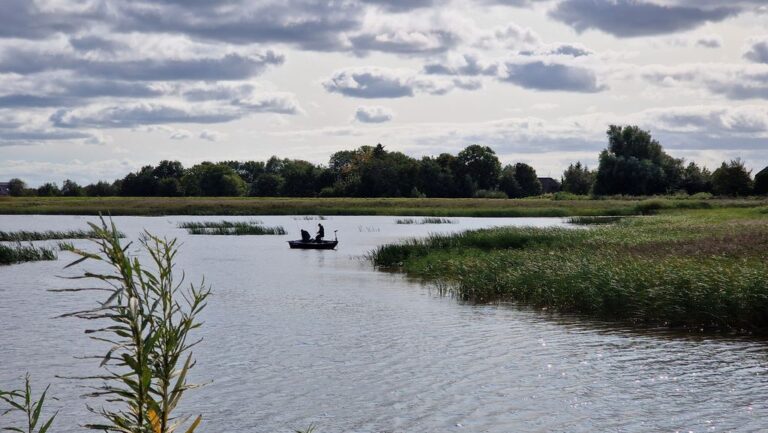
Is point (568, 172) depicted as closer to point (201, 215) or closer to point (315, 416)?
point (201, 215)

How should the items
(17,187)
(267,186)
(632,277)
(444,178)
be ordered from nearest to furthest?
(632,277)
(444,178)
(267,186)
(17,187)

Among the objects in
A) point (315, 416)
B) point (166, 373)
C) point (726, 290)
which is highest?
point (166, 373)

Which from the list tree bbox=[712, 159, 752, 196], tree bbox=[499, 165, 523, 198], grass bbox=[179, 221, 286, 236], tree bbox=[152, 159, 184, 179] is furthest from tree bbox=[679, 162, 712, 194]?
tree bbox=[152, 159, 184, 179]

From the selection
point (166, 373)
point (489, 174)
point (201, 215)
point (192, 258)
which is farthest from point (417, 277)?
point (489, 174)

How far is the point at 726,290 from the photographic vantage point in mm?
21047

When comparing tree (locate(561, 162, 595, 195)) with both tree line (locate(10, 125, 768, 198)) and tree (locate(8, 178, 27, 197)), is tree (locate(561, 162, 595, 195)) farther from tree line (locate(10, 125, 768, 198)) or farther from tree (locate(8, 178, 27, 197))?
tree (locate(8, 178, 27, 197))

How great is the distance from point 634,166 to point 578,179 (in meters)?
32.4

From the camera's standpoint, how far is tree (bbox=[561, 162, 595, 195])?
14288 cm

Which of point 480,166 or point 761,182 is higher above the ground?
point 480,166

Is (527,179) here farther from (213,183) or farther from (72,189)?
(72,189)

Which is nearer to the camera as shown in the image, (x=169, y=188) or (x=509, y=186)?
(x=509, y=186)

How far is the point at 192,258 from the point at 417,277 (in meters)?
16.3

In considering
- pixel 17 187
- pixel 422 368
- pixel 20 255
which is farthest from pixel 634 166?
pixel 17 187

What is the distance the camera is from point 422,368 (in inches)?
704
